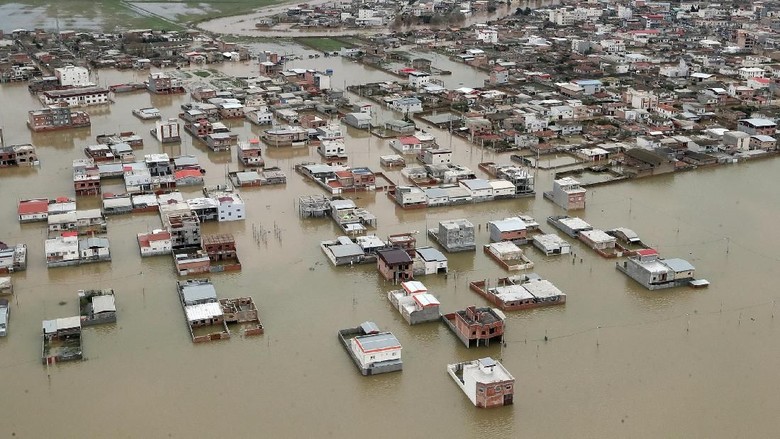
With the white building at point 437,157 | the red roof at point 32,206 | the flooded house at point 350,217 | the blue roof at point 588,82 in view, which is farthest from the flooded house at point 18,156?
the blue roof at point 588,82

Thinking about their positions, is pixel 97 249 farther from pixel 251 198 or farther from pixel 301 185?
pixel 301 185

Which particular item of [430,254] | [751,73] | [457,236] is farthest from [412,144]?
[751,73]

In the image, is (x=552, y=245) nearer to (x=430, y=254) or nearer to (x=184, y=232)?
(x=430, y=254)

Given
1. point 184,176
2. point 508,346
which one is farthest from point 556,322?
point 184,176

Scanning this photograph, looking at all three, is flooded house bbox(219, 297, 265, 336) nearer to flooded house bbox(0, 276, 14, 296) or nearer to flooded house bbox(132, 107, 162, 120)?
flooded house bbox(0, 276, 14, 296)

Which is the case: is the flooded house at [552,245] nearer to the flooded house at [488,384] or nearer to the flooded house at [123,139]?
the flooded house at [488,384]

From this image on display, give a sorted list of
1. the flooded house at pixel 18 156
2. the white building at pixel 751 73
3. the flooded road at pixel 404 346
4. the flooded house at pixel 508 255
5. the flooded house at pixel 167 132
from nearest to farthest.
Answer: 1. the flooded road at pixel 404 346
2. the flooded house at pixel 508 255
3. the flooded house at pixel 18 156
4. the flooded house at pixel 167 132
5. the white building at pixel 751 73

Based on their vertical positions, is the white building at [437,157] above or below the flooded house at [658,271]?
above
